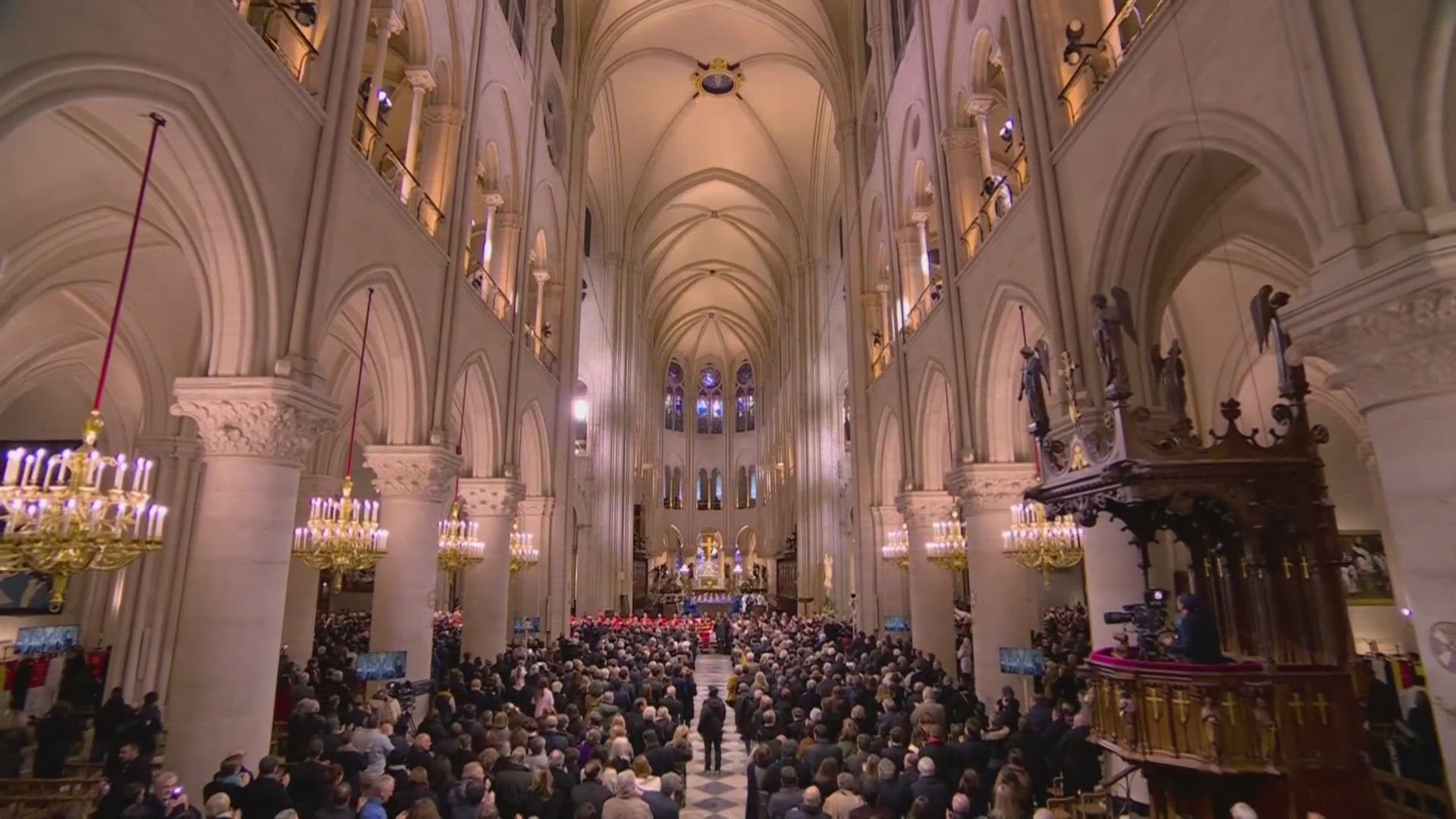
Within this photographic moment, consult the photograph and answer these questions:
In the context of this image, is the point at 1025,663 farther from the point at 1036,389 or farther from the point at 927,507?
the point at 927,507

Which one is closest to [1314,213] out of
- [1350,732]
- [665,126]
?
[1350,732]

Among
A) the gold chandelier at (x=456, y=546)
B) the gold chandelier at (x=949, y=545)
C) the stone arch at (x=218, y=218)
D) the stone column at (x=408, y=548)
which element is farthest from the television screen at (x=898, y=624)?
the stone arch at (x=218, y=218)

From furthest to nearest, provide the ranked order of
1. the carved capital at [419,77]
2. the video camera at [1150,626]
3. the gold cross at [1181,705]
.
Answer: the carved capital at [419,77] < the video camera at [1150,626] < the gold cross at [1181,705]

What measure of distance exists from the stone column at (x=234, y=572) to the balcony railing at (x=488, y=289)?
247 inches

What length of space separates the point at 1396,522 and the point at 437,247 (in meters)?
11.0

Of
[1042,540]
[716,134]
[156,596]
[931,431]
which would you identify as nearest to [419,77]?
[156,596]

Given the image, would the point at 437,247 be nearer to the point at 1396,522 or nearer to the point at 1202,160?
the point at 1202,160

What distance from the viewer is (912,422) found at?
15.3 meters

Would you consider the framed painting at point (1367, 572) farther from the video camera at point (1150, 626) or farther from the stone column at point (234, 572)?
the stone column at point (234, 572)

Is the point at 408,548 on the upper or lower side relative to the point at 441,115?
lower

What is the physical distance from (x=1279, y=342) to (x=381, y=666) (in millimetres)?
10096

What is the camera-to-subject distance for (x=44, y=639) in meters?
12.3

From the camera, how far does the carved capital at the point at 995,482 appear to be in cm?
1134

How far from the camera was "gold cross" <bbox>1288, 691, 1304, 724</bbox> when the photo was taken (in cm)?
490
